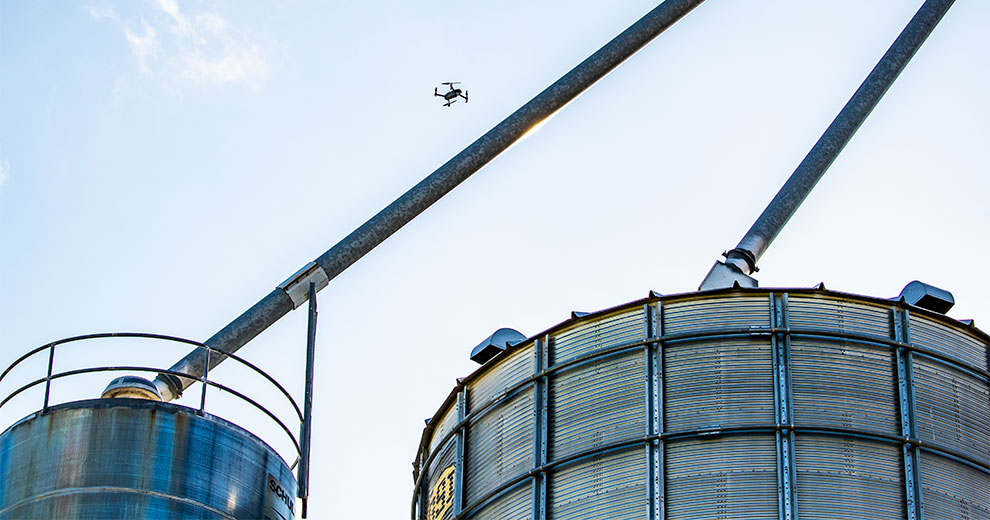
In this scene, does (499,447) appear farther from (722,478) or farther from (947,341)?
(947,341)

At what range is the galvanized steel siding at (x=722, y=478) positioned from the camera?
2025 centimetres

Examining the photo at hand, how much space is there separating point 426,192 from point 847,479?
29.6 feet

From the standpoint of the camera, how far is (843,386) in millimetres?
21391

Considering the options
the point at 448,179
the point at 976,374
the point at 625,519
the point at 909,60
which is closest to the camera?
the point at 625,519

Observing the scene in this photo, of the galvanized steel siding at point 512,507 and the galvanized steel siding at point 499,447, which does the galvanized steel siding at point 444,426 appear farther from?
the galvanized steel siding at point 512,507

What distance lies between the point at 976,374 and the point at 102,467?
12.1 meters

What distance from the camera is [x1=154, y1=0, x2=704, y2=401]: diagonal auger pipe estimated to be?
2441cm

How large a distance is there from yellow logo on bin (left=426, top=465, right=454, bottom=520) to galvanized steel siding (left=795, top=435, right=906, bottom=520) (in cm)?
551

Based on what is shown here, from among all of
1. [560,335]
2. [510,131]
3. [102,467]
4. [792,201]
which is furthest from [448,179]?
[102,467]

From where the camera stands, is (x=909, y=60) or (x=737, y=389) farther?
(x=909, y=60)

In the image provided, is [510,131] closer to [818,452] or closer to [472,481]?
[472,481]

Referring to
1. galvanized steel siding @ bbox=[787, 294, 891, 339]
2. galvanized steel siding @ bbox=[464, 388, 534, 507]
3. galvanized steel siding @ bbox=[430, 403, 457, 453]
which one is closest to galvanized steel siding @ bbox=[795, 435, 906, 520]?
galvanized steel siding @ bbox=[787, 294, 891, 339]

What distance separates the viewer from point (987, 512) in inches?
822

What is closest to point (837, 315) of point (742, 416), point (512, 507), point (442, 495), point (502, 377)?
point (742, 416)
